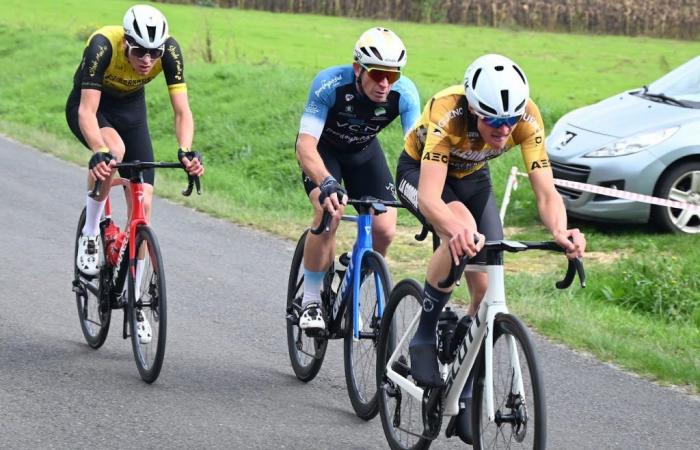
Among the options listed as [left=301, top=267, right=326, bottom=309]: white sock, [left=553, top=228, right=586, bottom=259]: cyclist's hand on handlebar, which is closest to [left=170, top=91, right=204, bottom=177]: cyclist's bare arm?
[left=301, top=267, right=326, bottom=309]: white sock

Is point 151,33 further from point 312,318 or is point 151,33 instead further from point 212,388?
point 212,388

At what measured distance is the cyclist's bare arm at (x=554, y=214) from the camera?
514cm

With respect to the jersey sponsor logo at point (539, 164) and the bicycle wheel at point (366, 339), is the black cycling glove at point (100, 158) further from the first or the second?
the jersey sponsor logo at point (539, 164)

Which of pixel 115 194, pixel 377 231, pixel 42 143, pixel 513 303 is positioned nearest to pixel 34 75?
pixel 42 143

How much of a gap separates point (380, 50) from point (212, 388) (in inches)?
83.2

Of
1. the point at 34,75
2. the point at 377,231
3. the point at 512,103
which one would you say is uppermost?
the point at 512,103

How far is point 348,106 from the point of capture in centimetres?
703

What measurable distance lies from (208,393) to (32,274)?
3.50m

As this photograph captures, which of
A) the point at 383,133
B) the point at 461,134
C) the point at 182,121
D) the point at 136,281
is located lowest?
the point at 383,133

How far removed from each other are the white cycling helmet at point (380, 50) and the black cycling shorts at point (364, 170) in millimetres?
766

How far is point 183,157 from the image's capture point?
23.7 feet

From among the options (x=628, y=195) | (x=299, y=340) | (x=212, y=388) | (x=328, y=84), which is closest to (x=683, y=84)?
(x=628, y=195)

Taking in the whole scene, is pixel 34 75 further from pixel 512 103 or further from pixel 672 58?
pixel 512 103

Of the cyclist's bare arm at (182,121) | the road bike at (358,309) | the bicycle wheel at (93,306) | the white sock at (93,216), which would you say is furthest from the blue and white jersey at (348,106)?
the bicycle wheel at (93,306)
